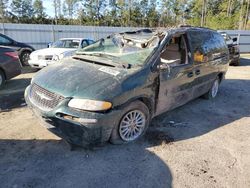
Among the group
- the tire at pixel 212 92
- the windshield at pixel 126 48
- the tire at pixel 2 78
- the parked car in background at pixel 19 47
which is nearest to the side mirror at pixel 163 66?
the windshield at pixel 126 48

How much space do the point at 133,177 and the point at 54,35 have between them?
13.5m

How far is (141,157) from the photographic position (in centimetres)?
343

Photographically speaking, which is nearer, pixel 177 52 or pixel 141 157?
pixel 141 157

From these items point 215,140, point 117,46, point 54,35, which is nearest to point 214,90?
point 215,140

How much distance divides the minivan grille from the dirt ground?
2.09 ft

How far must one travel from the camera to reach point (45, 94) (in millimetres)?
3430

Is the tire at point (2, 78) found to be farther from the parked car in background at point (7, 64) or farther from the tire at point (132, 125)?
the tire at point (132, 125)

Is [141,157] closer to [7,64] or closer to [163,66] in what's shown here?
[163,66]

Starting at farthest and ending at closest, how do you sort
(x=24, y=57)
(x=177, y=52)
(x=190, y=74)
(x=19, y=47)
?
(x=24, y=57) → (x=19, y=47) → (x=177, y=52) → (x=190, y=74)

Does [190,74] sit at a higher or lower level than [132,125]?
higher

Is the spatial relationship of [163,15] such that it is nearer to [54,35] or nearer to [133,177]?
[54,35]

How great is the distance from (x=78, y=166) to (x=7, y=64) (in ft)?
15.3

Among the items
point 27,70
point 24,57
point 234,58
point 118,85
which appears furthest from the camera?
point 234,58

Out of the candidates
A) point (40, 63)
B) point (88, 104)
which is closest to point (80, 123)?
point (88, 104)
